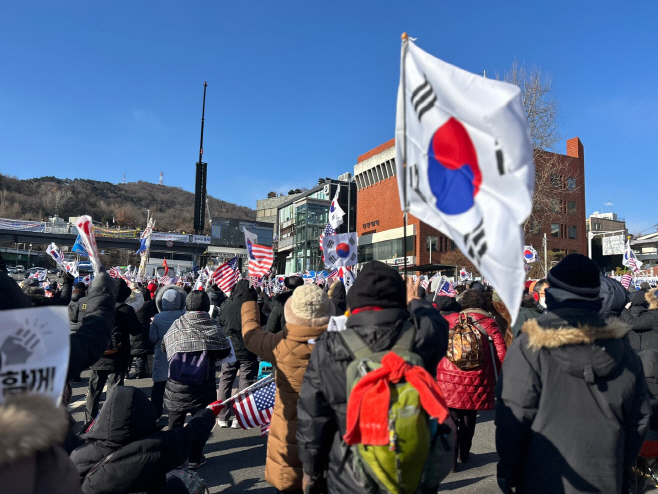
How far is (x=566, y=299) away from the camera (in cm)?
252

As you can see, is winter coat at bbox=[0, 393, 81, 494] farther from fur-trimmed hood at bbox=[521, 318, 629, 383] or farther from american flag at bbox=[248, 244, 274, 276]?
american flag at bbox=[248, 244, 274, 276]

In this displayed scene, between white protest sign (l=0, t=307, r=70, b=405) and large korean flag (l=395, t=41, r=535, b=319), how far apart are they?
1674mm

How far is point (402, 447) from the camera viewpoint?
2.03m

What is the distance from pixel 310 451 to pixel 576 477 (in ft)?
4.42

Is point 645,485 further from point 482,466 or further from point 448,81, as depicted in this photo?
point 448,81

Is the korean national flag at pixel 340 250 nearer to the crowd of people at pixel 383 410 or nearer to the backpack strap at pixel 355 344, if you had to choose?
the crowd of people at pixel 383 410

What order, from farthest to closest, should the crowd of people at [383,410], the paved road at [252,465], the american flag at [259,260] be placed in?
1. the american flag at [259,260]
2. the paved road at [252,465]
3. the crowd of people at [383,410]

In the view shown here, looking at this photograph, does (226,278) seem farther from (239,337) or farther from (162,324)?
(162,324)

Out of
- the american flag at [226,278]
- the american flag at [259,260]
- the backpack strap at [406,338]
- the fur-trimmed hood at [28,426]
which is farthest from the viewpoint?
the american flag at [226,278]

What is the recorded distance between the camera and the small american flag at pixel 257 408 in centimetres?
441

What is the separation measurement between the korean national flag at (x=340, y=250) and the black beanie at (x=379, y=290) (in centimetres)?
890

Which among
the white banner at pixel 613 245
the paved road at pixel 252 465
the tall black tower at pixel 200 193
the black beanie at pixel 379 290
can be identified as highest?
the tall black tower at pixel 200 193

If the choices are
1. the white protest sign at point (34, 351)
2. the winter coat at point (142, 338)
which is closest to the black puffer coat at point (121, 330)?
the winter coat at point (142, 338)

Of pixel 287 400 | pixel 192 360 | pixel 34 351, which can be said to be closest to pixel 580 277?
pixel 287 400
